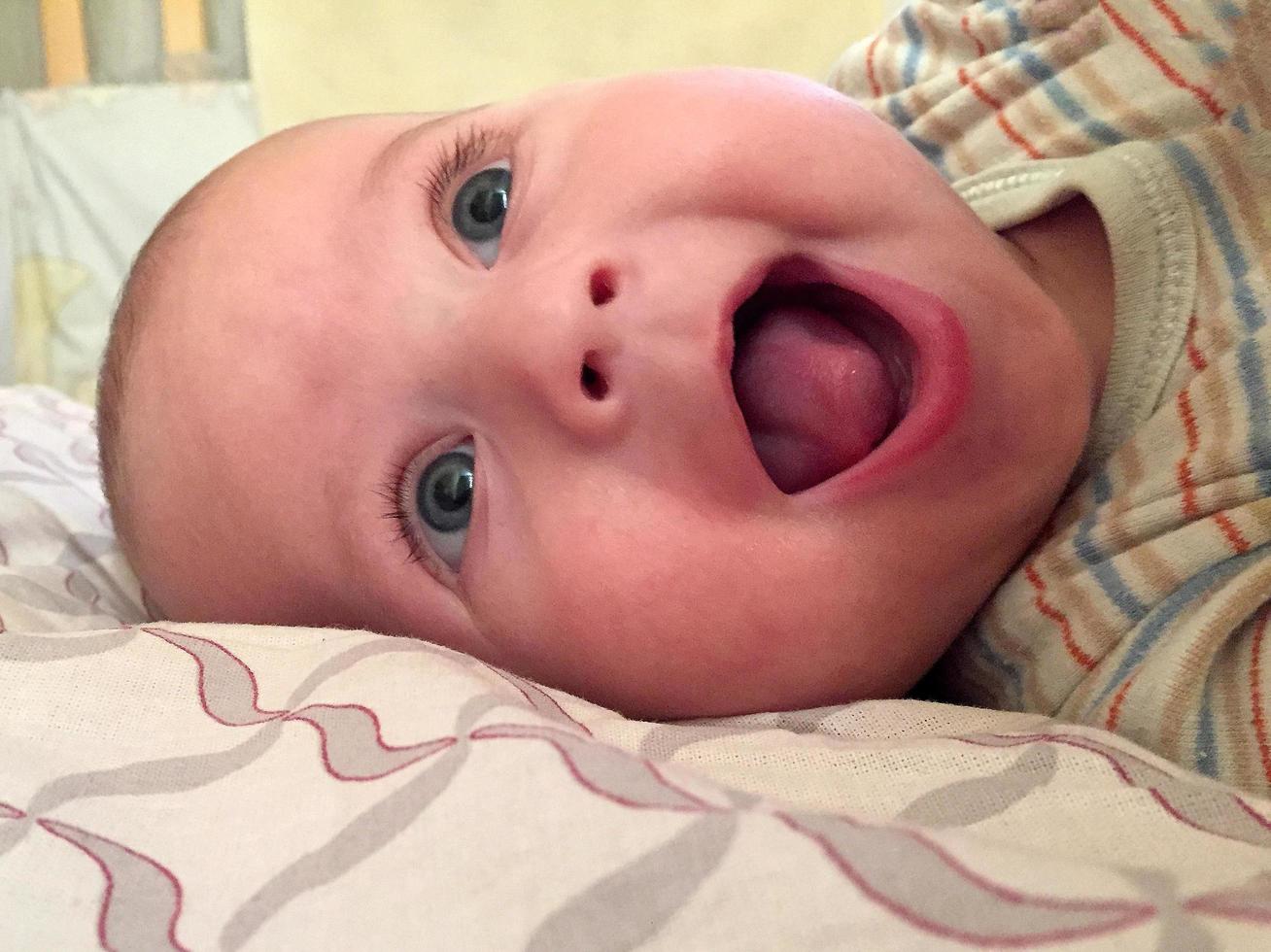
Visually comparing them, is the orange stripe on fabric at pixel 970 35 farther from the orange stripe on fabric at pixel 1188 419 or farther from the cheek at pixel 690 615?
the cheek at pixel 690 615

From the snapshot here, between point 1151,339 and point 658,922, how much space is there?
1.91 ft

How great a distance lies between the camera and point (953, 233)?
2.35 ft

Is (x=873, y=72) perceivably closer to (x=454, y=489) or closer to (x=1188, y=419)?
(x=1188, y=419)

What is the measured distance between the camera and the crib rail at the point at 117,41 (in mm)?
1872

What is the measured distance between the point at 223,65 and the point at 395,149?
4.37 feet

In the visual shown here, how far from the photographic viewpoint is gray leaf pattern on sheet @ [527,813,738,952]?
0.41 metres

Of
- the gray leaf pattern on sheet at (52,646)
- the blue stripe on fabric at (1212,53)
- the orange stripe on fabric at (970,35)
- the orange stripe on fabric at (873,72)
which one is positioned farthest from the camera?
the orange stripe on fabric at (873,72)

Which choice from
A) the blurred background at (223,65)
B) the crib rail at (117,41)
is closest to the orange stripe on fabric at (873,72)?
the blurred background at (223,65)

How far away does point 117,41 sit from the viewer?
1893mm

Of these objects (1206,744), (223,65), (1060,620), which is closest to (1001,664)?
(1060,620)

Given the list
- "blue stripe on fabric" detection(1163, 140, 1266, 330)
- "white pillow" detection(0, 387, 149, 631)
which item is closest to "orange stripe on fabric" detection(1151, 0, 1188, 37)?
"blue stripe on fabric" detection(1163, 140, 1266, 330)

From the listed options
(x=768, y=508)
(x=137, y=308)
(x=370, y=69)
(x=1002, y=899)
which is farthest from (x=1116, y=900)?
(x=370, y=69)

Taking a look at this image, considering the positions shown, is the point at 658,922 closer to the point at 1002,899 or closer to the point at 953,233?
the point at 1002,899

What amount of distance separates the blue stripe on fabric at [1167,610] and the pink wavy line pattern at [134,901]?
0.58m
